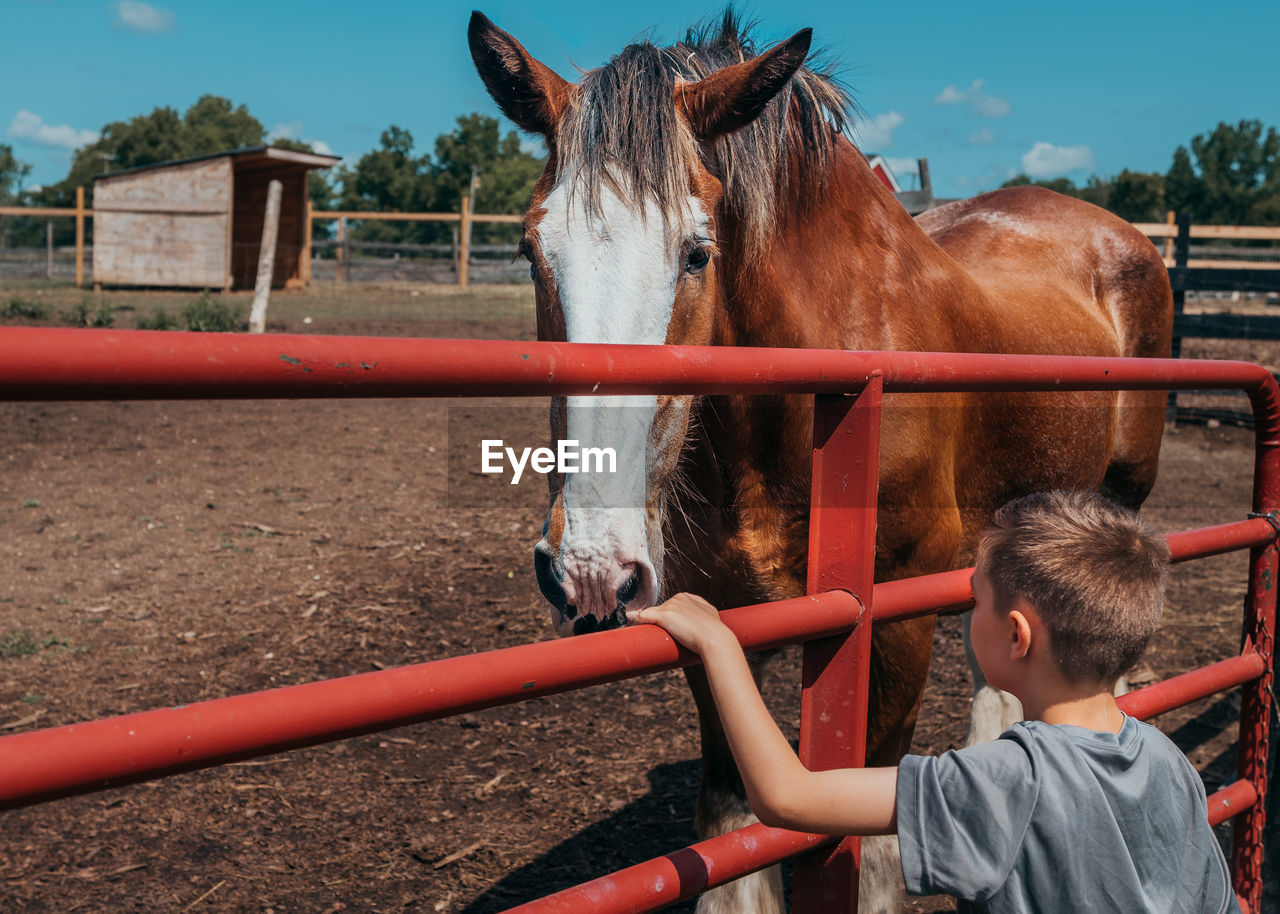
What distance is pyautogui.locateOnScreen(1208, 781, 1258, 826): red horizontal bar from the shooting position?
6.64 ft

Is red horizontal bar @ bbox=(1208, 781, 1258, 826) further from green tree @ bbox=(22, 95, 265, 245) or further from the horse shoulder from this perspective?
green tree @ bbox=(22, 95, 265, 245)

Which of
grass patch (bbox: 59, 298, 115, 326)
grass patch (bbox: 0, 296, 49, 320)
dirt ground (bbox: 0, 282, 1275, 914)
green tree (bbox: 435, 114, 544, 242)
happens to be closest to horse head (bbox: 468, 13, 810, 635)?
dirt ground (bbox: 0, 282, 1275, 914)

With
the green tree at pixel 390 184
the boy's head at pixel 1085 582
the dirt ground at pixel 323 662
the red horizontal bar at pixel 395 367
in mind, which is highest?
the green tree at pixel 390 184

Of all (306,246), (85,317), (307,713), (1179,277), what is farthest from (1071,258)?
(306,246)

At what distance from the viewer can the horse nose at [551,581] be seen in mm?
1488

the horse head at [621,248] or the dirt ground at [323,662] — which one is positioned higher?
the horse head at [621,248]

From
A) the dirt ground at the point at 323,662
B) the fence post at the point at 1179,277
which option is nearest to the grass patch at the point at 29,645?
the dirt ground at the point at 323,662

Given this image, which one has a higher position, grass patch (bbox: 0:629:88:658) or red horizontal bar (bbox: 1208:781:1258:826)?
red horizontal bar (bbox: 1208:781:1258:826)

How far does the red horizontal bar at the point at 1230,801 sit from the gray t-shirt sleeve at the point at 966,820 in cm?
117

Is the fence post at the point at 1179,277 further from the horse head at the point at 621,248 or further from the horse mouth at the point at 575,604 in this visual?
the horse mouth at the point at 575,604

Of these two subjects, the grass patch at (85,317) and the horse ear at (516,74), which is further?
the grass patch at (85,317)

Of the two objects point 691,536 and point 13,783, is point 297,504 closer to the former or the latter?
point 691,536

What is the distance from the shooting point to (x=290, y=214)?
23328mm

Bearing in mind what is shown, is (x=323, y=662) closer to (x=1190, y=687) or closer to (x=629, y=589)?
(x=629, y=589)
